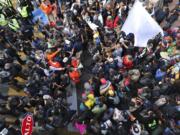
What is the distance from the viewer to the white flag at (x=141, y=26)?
45.0ft

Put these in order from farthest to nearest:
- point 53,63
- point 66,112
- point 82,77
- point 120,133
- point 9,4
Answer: point 9,4, point 82,77, point 53,63, point 66,112, point 120,133

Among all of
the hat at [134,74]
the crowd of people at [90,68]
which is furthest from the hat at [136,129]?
the hat at [134,74]

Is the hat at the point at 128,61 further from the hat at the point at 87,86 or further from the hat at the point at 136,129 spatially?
the hat at the point at 136,129

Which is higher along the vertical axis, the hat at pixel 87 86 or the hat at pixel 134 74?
the hat at pixel 134 74

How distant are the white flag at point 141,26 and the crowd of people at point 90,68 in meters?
0.33

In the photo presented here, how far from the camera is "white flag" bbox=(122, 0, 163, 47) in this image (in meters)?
13.7

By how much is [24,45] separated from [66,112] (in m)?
3.71

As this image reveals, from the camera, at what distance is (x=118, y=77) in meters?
12.2

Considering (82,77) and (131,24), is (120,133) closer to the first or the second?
(82,77)

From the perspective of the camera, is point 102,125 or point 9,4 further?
point 9,4

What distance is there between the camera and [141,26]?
13891 millimetres

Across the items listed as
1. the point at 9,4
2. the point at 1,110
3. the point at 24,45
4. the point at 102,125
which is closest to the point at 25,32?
the point at 24,45

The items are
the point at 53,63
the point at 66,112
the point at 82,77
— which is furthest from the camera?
the point at 82,77

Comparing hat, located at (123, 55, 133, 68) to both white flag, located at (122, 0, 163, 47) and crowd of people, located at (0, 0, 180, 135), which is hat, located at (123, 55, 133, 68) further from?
white flag, located at (122, 0, 163, 47)
